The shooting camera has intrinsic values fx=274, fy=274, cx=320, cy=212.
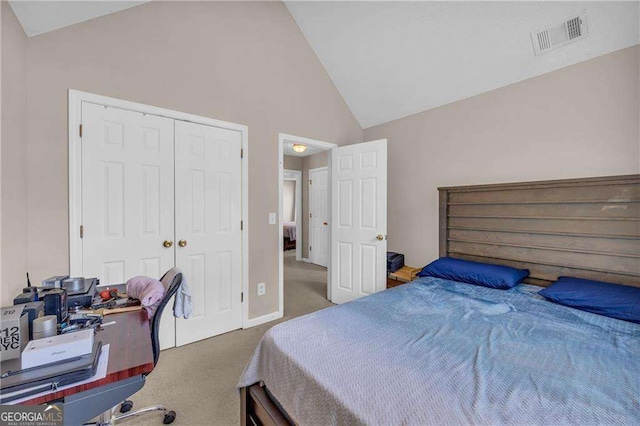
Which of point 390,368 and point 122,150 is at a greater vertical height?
point 122,150

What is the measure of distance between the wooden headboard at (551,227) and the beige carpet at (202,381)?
2331mm

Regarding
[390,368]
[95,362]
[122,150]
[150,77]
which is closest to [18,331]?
[95,362]

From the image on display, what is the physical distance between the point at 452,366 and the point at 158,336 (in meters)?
1.45

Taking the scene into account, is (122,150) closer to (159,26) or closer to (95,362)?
(159,26)

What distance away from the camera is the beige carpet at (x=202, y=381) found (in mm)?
1704

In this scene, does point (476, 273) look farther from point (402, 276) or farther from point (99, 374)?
point (99, 374)

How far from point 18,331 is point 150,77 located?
2.15m

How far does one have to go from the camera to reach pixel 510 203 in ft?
8.38

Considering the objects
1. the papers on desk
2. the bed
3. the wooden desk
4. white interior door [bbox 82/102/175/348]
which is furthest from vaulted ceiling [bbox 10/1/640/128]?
the bed

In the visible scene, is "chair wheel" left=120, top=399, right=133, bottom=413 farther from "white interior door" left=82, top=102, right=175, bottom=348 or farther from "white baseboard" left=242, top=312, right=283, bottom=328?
"white baseboard" left=242, top=312, right=283, bottom=328

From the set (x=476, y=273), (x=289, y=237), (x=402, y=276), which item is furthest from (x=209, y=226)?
(x=289, y=237)

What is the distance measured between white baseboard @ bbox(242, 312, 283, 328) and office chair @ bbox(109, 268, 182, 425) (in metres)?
1.26

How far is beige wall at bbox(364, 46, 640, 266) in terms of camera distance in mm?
2078

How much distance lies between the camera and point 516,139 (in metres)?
2.56
